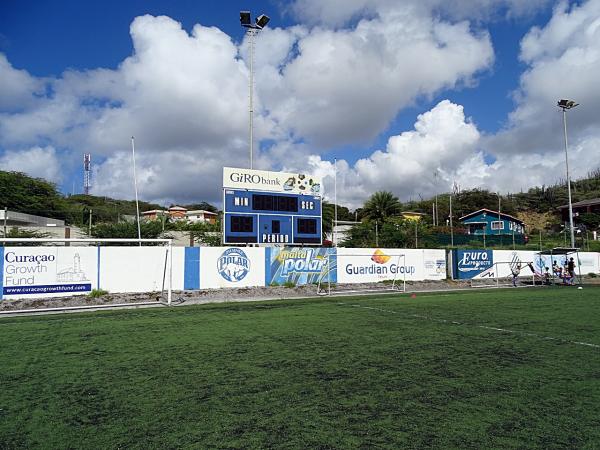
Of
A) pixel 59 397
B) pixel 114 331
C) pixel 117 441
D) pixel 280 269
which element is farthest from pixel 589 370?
pixel 280 269

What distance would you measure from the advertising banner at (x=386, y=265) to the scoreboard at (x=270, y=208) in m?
2.27

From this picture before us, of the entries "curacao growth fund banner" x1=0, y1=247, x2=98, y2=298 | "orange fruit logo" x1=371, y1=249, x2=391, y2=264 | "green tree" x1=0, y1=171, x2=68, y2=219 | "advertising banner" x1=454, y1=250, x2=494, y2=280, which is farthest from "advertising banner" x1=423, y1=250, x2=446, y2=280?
"green tree" x1=0, y1=171, x2=68, y2=219

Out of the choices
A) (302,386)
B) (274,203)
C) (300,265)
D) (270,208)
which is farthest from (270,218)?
(302,386)

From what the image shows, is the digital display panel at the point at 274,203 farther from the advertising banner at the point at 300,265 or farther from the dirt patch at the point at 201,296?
the dirt patch at the point at 201,296

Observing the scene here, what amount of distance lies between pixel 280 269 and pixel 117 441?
17297mm

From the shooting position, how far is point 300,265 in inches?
853

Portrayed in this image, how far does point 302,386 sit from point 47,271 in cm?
1414

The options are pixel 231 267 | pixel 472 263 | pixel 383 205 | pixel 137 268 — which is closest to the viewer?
pixel 137 268

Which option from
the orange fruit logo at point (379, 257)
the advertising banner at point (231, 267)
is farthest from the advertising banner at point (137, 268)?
the orange fruit logo at point (379, 257)

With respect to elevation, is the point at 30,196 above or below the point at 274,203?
above

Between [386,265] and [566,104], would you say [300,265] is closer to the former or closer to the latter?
[386,265]

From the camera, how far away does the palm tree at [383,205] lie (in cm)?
4869

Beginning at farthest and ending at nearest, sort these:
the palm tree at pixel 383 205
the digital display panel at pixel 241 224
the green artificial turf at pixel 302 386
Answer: the palm tree at pixel 383 205
the digital display panel at pixel 241 224
the green artificial turf at pixel 302 386

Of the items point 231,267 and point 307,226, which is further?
point 307,226
